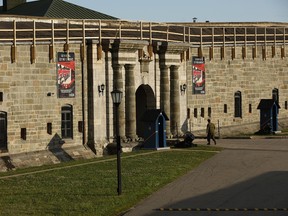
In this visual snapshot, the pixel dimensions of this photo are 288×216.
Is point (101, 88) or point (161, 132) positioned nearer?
point (161, 132)

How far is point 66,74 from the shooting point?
4047 centimetres

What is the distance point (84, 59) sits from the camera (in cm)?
4150

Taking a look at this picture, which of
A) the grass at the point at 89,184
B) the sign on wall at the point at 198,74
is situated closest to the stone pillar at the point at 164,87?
the sign on wall at the point at 198,74

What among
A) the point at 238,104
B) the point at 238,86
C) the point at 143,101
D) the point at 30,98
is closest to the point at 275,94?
the point at 238,104

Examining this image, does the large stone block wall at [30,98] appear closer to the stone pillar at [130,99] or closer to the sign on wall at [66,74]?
the sign on wall at [66,74]

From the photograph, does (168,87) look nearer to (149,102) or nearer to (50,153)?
(149,102)

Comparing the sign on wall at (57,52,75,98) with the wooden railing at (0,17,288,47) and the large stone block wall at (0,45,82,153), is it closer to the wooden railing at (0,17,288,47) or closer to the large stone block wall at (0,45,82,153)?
the large stone block wall at (0,45,82,153)

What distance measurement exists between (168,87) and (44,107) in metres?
10.9

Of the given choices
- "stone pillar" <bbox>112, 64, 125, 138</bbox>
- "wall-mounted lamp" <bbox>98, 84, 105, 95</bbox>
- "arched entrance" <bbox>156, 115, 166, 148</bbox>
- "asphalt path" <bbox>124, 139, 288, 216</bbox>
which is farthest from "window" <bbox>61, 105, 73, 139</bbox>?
"asphalt path" <bbox>124, 139, 288, 216</bbox>

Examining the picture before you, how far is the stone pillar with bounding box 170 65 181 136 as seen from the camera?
4800 cm

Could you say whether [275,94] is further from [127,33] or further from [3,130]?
[3,130]

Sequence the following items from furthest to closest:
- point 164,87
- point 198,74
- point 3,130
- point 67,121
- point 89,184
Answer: point 198,74 < point 164,87 < point 67,121 < point 3,130 < point 89,184

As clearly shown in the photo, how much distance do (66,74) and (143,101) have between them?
28.6 ft

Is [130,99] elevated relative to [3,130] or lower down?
elevated
